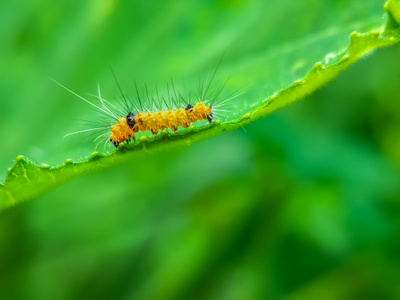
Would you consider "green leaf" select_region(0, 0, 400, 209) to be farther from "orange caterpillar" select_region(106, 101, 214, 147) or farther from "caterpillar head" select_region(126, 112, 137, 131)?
"caterpillar head" select_region(126, 112, 137, 131)

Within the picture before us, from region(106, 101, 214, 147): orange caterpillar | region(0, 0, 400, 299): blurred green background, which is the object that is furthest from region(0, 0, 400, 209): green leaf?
region(0, 0, 400, 299): blurred green background

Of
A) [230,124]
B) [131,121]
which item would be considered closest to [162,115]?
[131,121]

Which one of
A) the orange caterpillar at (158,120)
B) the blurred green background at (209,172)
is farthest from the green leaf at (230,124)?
the blurred green background at (209,172)

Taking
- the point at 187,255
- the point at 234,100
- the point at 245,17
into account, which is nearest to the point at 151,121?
the point at 234,100

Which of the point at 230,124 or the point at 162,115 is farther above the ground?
the point at 162,115

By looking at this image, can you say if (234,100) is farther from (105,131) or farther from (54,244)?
(54,244)

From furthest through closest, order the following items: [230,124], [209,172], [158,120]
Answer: [209,172] < [158,120] < [230,124]

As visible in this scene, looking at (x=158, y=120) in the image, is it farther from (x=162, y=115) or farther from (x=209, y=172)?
(x=209, y=172)

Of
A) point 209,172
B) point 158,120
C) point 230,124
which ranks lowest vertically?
point 230,124
